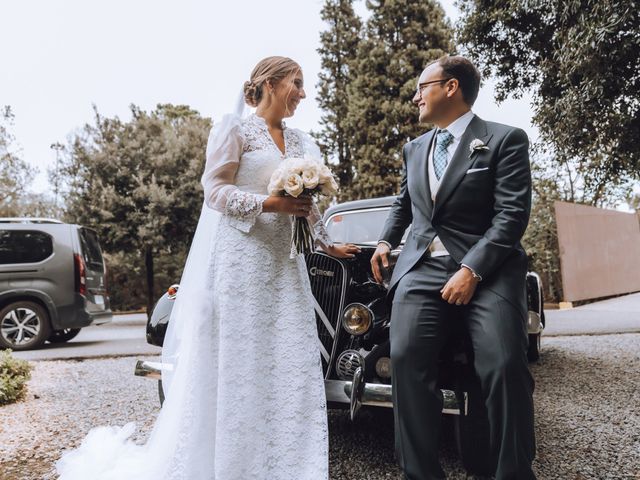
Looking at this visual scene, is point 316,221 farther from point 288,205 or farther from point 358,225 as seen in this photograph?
point 358,225

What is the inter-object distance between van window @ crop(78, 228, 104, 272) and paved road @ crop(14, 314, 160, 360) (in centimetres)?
142

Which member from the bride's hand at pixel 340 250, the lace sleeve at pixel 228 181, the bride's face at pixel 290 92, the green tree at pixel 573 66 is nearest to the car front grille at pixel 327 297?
the bride's hand at pixel 340 250

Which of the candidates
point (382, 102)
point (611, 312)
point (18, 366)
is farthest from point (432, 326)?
point (382, 102)

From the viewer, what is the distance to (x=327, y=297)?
3.34 m

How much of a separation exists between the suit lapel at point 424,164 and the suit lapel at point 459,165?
0.08 metres

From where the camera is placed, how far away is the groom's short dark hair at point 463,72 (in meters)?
2.45

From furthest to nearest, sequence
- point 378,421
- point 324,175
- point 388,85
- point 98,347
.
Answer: point 388,85, point 98,347, point 378,421, point 324,175

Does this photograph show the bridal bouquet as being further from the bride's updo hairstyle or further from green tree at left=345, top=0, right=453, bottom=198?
green tree at left=345, top=0, right=453, bottom=198

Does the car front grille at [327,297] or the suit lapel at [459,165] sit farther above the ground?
the suit lapel at [459,165]

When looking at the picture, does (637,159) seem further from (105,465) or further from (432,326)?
(105,465)

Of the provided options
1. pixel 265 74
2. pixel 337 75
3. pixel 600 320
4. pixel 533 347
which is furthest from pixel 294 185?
pixel 337 75

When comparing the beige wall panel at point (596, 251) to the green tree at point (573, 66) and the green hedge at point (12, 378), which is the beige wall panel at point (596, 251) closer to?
the green tree at point (573, 66)

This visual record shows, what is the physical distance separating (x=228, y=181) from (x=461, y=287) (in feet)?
4.00

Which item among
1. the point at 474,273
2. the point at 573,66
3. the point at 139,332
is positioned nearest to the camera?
the point at 474,273
